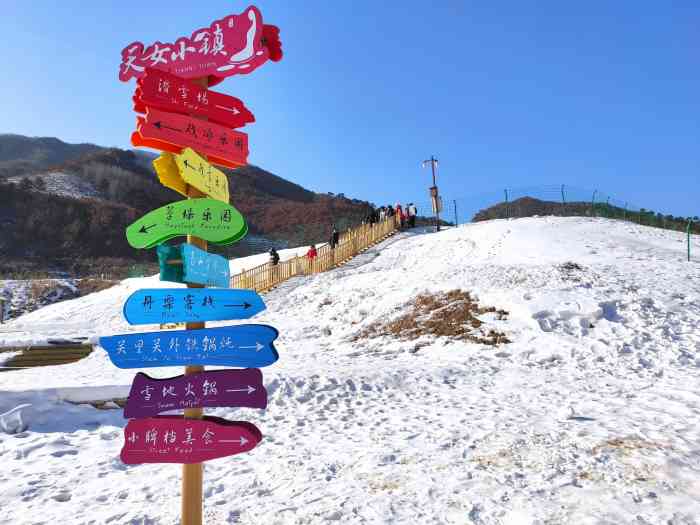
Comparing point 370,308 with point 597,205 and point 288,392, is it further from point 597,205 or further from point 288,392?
point 597,205

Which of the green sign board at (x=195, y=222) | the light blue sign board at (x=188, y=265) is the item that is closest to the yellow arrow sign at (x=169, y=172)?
the green sign board at (x=195, y=222)

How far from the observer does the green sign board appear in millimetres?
3184

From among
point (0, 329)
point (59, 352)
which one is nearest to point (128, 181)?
point (0, 329)

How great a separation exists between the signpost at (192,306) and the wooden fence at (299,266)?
16.5 m

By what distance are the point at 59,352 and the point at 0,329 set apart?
7282 mm

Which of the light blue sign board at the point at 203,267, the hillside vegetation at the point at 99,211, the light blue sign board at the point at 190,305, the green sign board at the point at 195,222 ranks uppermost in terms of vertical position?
the hillside vegetation at the point at 99,211

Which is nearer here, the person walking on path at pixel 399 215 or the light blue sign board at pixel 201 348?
the light blue sign board at pixel 201 348

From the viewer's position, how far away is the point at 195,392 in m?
3.03

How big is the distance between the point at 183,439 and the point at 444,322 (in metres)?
9.03

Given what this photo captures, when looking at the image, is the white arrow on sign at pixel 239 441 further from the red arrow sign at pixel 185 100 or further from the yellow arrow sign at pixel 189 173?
the red arrow sign at pixel 185 100

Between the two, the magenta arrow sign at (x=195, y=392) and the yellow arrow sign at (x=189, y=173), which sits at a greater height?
the yellow arrow sign at (x=189, y=173)

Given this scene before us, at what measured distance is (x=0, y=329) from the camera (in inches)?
686

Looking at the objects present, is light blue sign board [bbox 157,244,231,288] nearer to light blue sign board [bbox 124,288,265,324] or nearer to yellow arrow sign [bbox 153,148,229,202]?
light blue sign board [bbox 124,288,265,324]

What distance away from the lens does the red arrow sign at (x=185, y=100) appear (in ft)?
11.0
